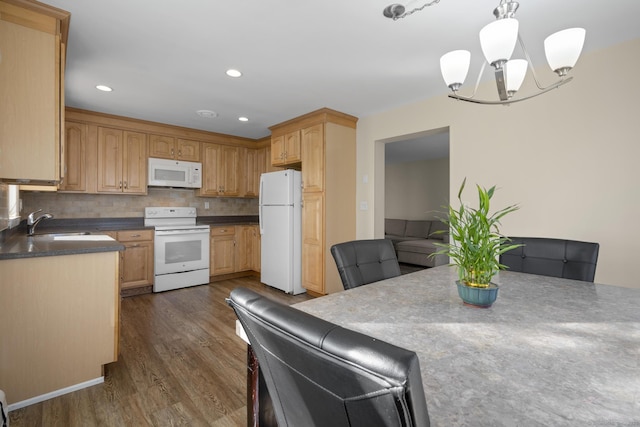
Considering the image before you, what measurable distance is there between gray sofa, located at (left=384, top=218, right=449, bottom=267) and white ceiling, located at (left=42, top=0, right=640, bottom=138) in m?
3.15

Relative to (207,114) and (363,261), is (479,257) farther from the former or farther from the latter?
(207,114)

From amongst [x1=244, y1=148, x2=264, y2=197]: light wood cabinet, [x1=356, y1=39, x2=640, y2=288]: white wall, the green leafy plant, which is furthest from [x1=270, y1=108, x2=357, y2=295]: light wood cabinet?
the green leafy plant

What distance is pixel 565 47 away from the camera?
117cm

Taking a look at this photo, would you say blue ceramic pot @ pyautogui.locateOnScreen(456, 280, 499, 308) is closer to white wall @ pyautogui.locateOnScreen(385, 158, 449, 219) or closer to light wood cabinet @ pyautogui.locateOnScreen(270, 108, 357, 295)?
light wood cabinet @ pyautogui.locateOnScreen(270, 108, 357, 295)

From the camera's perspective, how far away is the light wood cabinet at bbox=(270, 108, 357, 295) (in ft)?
11.8

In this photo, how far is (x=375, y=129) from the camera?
3.68 m

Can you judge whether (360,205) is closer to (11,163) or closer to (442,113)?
(442,113)

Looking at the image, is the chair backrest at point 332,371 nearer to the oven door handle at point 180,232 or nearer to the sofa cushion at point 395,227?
the oven door handle at point 180,232

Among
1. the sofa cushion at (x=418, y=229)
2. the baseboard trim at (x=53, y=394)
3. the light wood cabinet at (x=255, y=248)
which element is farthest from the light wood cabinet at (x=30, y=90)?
the sofa cushion at (x=418, y=229)

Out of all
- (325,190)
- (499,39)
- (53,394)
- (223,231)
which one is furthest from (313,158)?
(53,394)

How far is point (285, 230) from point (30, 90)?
8.71 feet

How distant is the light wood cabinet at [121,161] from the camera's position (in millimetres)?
3742

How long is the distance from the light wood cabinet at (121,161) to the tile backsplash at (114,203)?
0.34 metres

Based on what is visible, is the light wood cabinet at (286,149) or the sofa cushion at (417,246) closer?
the light wood cabinet at (286,149)
